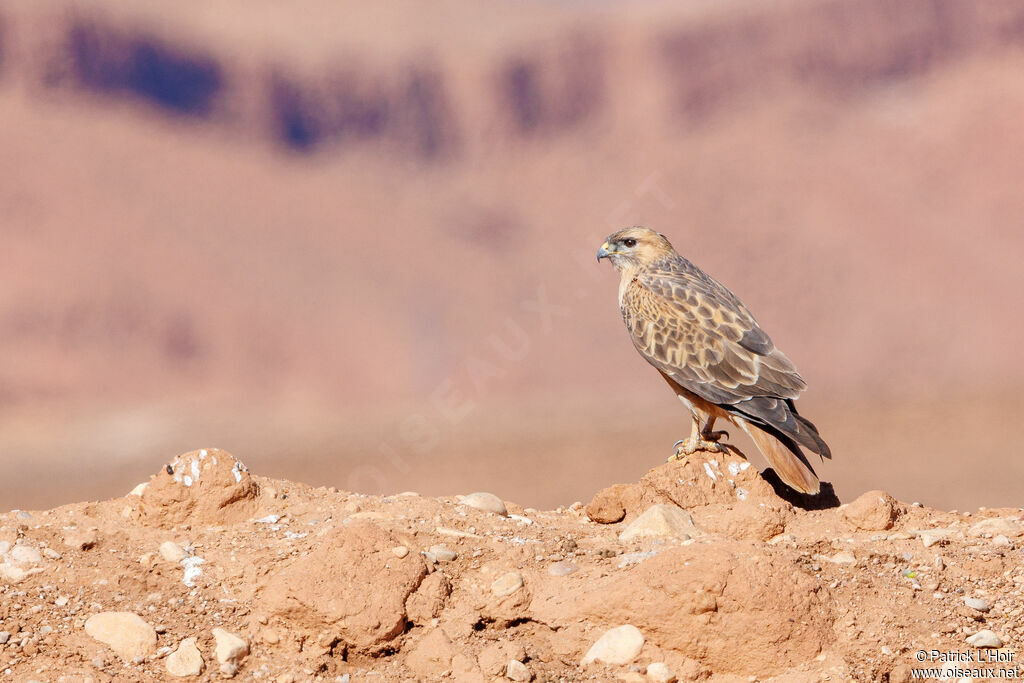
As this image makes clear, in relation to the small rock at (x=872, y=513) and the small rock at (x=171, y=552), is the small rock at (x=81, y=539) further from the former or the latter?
the small rock at (x=872, y=513)

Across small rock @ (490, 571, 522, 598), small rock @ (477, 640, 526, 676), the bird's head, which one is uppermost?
the bird's head

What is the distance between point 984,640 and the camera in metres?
4.47

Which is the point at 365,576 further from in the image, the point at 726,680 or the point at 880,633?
the point at 880,633

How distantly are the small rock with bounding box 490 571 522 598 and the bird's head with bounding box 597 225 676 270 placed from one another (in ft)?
12.9

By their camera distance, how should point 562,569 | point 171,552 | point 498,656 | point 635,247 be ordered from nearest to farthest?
point 498,656, point 562,569, point 171,552, point 635,247

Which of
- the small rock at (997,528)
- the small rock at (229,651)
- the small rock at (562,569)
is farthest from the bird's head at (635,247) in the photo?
the small rock at (229,651)

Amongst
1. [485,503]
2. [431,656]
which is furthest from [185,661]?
[485,503]

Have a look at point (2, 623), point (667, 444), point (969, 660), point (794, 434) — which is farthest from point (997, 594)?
point (667, 444)

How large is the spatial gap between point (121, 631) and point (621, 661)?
7.27ft

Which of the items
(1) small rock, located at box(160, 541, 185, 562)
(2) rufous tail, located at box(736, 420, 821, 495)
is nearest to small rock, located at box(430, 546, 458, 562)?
(1) small rock, located at box(160, 541, 185, 562)

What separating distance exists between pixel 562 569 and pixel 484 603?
449mm

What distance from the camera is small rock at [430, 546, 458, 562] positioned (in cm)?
498

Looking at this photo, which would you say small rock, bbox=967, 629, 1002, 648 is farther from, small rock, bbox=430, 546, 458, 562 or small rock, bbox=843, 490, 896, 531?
small rock, bbox=430, 546, 458, 562

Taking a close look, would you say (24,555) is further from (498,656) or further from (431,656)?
(498,656)
